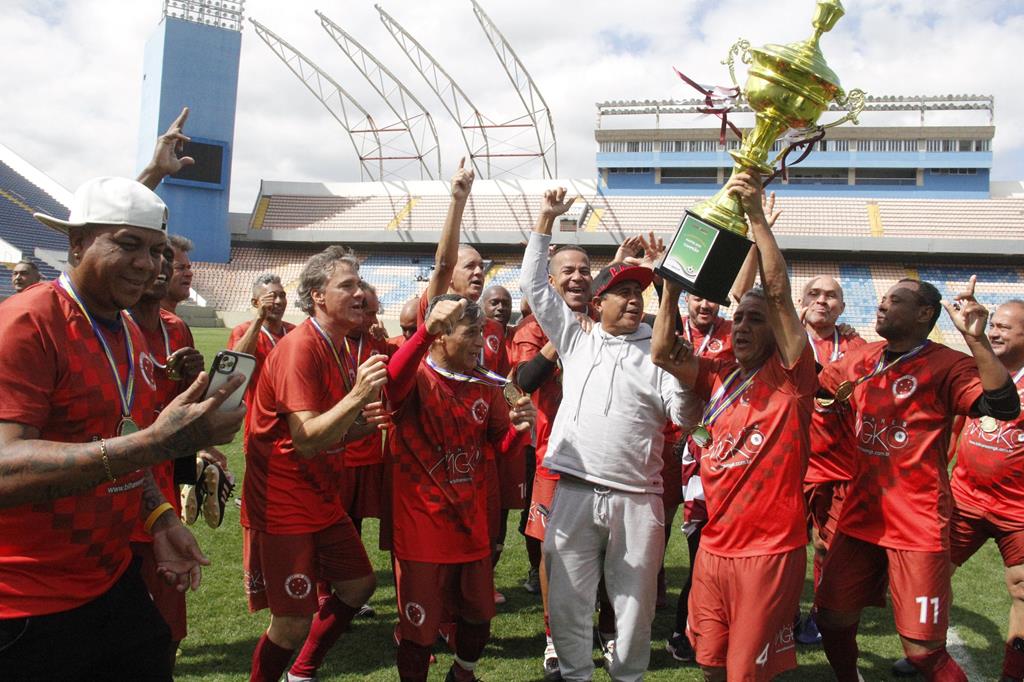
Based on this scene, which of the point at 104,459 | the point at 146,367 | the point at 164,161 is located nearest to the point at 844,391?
the point at 146,367

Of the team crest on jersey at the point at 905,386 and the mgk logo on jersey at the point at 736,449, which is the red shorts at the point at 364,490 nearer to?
the mgk logo on jersey at the point at 736,449

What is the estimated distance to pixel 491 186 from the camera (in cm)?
4272

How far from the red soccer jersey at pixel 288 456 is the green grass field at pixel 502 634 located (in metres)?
1.14

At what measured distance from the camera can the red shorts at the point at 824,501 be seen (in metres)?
4.73

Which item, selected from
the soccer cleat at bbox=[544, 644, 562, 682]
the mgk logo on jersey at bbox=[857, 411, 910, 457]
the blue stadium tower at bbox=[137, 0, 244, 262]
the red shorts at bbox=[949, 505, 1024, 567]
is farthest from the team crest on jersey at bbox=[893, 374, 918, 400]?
the blue stadium tower at bbox=[137, 0, 244, 262]

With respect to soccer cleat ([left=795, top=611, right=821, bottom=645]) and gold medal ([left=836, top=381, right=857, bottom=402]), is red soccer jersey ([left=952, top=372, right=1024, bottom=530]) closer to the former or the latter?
soccer cleat ([left=795, top=611, right=821, bottom=645])

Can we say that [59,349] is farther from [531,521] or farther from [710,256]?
[531,521]

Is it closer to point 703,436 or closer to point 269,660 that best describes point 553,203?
point 703,436

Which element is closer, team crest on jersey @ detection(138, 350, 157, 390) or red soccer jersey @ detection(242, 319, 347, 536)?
team crest on jersey @ detection(138, 350, 157, 390)

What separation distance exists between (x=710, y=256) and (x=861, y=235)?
116ft

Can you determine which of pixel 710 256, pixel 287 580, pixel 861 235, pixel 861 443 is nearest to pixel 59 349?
pixel 287 580

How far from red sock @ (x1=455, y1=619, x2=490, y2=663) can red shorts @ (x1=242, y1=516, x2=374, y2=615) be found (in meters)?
0.58

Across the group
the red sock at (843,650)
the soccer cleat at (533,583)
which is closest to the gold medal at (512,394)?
the red sock at (843,650)

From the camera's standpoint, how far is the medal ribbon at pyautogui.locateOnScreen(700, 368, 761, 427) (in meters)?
3.54
